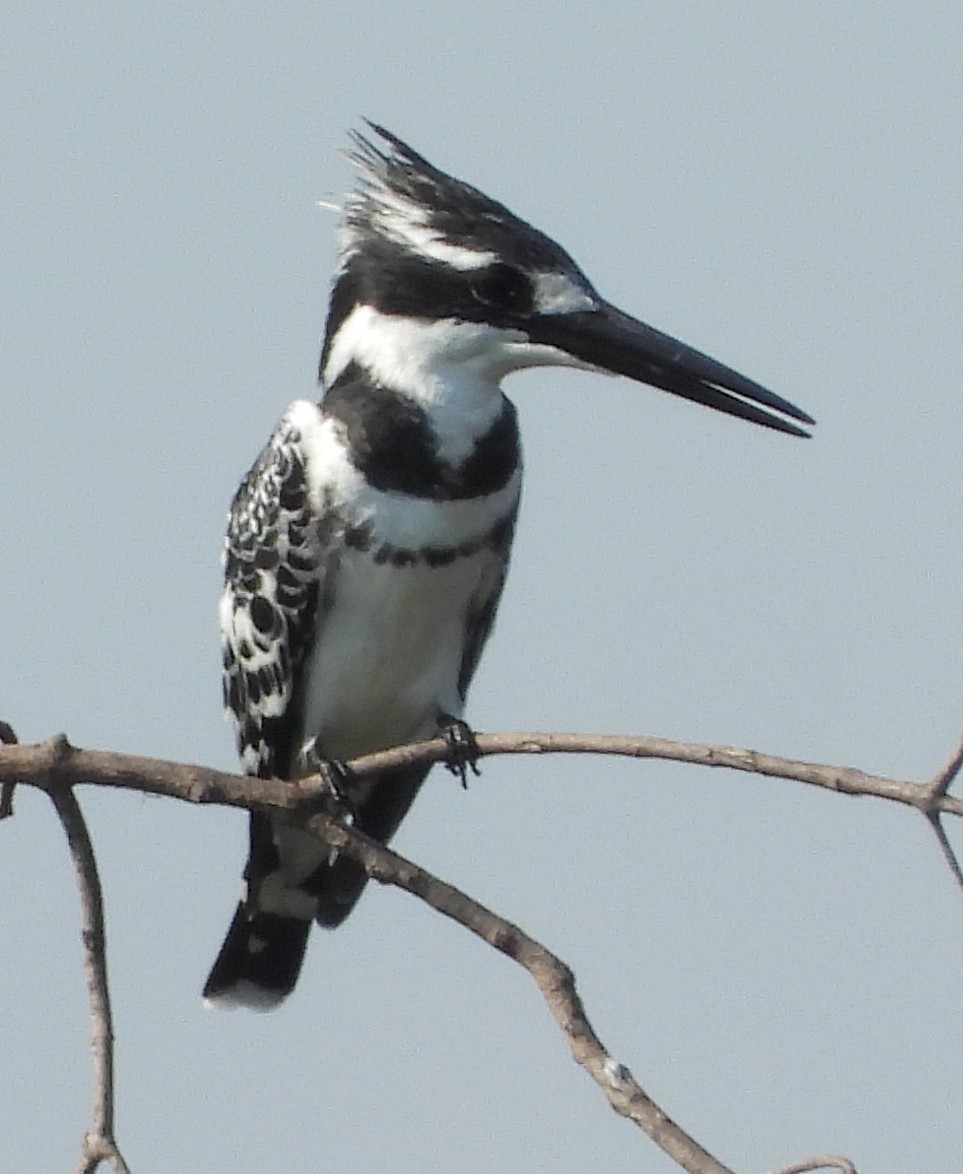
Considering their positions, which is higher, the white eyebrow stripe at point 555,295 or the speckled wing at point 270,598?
the white eyebrow stripe at point 555,295

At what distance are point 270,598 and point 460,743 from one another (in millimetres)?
628

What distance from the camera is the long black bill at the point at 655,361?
4.45 meters

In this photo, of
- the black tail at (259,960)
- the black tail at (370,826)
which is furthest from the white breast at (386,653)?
the black tail at (259,960)

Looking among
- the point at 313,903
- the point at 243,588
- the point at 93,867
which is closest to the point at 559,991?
the point at 93,867

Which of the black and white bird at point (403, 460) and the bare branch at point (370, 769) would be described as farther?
the black and white bird at point (403, 460)

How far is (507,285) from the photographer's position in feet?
14.6

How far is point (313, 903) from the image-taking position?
17.4ft

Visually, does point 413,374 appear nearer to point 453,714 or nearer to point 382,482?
point 382,482

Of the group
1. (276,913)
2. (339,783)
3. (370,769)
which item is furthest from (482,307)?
(276,913)

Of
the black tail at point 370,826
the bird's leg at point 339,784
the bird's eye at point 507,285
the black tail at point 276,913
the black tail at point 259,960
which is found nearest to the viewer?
the bird's leg at point 339,784

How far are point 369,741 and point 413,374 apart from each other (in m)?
0.82

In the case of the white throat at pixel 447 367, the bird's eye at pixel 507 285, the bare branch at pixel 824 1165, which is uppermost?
the bird's eye at pixel 507 285

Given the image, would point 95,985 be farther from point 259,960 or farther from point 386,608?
point 259,960

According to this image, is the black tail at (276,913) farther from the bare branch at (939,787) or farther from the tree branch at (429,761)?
the bare branch at (939,787)
